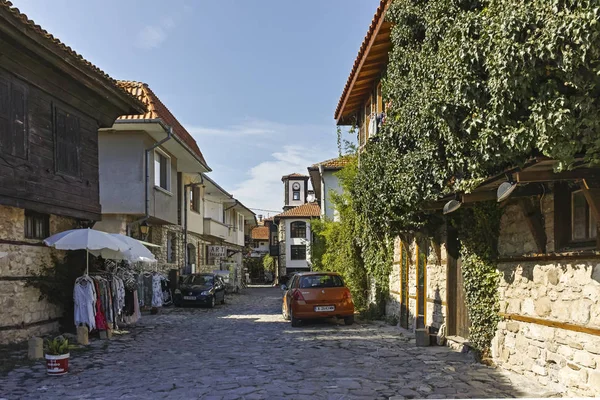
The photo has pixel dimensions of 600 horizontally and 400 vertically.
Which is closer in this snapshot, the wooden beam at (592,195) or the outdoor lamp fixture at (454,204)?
the wooden beam at (592,195)

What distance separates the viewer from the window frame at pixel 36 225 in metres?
11.2

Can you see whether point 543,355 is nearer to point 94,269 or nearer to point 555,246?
point 555,246

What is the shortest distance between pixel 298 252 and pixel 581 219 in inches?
2063

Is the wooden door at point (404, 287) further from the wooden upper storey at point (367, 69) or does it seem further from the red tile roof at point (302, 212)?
the red tile roof at point (302, 212)

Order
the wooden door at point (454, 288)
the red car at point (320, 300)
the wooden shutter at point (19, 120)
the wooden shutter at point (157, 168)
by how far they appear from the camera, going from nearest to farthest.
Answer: the wooden door at point (454, 288) → the wooden shutter at point (19, 120) → the red car at point (320, 300) → the wooden shutter at point (157, 168)

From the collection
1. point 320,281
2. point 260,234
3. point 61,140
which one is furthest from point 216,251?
point 260,234

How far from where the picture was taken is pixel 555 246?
656 centimetres

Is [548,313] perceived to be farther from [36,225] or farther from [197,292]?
[197,292]

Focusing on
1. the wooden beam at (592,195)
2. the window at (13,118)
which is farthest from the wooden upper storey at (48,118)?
the wooden beam at (592,195)

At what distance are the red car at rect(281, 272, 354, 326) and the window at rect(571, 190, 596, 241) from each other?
831cm

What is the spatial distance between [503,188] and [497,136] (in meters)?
1.11

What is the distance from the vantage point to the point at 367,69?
14180 mm

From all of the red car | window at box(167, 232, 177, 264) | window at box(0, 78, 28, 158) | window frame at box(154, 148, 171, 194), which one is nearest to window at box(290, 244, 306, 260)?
window at box(167, 232, 177, 264)

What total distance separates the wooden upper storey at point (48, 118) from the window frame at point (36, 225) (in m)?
0.41
